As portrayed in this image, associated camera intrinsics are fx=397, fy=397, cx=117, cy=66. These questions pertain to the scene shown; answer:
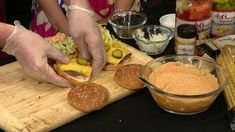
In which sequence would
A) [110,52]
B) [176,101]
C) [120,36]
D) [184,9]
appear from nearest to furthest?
[176,101], [184,9], [110,52], [120,36]

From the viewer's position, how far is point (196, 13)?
51.7 inches

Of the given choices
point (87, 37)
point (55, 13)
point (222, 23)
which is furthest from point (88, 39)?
point (55, 13)

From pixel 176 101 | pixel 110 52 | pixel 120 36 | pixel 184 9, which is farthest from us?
pixel 120 36

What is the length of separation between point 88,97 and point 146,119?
184 millimetres

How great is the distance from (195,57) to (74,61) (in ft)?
1.32

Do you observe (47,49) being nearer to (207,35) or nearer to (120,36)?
(120,36)

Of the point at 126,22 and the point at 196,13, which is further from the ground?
the point at 196,13

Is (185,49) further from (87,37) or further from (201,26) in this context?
(87,37)

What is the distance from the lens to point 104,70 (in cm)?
139

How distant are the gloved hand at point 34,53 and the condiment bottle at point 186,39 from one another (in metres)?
0.39

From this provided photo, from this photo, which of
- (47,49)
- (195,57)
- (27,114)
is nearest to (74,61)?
(47,49)

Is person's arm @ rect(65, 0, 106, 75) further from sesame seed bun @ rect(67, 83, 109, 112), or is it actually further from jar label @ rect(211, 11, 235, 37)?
jar label @ rect(211, 11, 235, 37)

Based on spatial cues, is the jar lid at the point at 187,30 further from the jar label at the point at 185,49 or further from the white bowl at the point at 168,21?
the white bowl at the point at 168,21

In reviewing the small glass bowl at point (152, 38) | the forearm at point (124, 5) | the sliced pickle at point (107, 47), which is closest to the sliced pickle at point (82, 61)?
the sliced pickle at point (107, 47)
